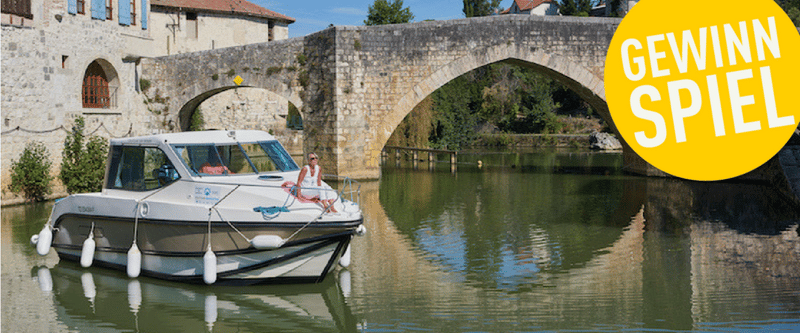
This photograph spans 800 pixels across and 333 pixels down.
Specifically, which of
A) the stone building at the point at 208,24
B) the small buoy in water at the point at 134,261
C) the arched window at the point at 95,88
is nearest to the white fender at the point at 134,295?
the small buoy in water at the point at 134,261

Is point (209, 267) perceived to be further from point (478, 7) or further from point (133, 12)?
point (478, 7)

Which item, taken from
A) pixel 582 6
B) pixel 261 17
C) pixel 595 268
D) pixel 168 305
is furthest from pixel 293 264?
pixel 582 6

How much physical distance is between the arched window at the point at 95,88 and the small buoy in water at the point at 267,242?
9.97 meters

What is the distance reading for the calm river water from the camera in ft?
20.7

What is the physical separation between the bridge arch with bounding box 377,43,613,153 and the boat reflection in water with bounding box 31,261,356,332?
10.1m

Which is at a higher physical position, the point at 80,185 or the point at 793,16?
the point at 793,16

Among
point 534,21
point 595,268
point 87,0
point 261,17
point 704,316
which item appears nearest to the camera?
point 704,316

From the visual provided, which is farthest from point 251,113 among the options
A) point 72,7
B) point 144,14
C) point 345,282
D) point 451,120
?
point 345,282

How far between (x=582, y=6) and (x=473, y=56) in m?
31.5

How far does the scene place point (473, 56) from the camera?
1741 centimetres

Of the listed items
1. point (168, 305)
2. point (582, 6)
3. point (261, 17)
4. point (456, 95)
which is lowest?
point (168, 305)

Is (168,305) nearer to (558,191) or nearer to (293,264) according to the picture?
(293,264)

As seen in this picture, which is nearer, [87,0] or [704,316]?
[704,316]

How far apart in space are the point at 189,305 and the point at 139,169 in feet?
6.22
